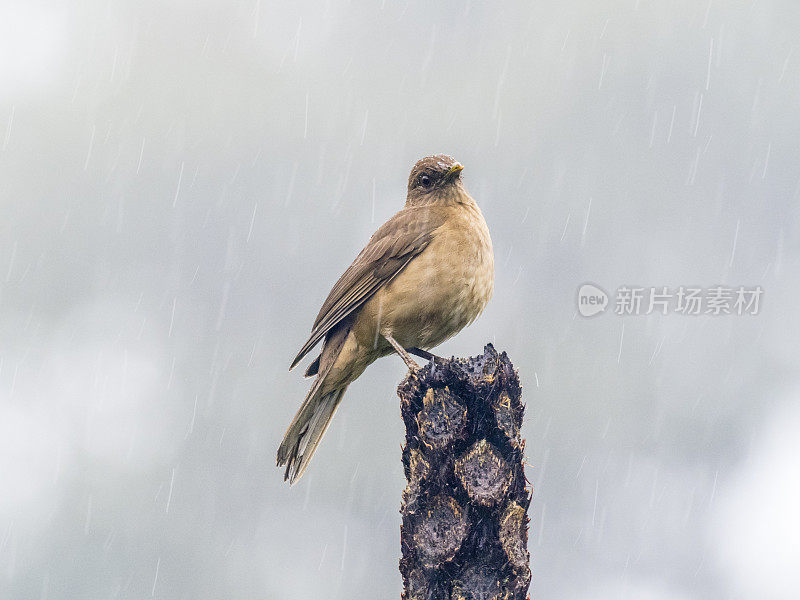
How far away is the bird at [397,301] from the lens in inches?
327

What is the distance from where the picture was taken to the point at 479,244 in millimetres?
8578

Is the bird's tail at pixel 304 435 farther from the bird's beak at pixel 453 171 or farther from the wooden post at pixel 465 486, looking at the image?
the bird's beak at pixel 453 171

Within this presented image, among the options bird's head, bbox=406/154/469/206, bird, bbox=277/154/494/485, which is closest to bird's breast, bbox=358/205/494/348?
bird, bbox=277/154/494/485

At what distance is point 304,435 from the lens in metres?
8.59

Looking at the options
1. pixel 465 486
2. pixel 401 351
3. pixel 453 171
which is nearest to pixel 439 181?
pixel 453 171

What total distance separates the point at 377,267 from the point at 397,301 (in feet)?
1.67

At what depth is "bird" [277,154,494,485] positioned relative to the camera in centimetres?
831

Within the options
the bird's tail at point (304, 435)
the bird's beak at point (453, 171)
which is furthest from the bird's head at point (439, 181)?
the bird's tail at point (304, 435)

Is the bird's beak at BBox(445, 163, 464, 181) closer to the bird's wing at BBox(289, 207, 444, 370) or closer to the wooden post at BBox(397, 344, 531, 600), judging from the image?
the bird's wing at BBox(289, 207, 444, 370)

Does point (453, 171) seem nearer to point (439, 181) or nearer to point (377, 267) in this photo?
point (439, 181)

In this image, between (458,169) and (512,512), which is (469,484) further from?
(458,169)

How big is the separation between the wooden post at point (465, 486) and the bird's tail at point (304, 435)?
223 centimetres

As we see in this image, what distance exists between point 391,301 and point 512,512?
9.55ft

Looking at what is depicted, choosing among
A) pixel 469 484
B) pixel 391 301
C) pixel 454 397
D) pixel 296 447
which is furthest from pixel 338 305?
pixel 469 484
